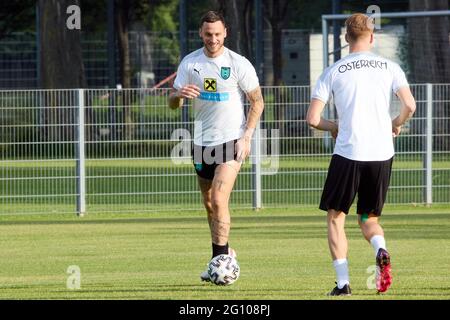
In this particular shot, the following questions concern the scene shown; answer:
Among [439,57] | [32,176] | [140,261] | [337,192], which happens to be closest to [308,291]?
[337,192]

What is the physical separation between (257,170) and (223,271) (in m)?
11.0

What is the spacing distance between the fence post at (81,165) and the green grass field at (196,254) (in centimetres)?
23

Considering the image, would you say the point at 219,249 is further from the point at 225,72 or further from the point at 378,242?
the point at 378,242

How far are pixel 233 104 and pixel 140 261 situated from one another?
301cm

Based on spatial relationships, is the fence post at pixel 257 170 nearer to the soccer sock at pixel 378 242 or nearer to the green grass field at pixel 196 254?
the green grass field at pixel 196 254

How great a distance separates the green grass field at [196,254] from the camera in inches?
505

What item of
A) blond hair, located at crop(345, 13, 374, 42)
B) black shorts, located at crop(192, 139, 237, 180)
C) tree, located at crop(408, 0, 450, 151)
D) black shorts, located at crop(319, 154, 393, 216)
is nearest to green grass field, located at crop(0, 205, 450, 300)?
black shorts, located at crop(319, 154, 393, 216)

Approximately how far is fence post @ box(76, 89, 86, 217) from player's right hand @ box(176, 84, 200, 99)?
9.73m

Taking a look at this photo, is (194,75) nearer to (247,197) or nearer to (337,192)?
Answer: (337,192)

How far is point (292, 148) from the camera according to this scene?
2470cm

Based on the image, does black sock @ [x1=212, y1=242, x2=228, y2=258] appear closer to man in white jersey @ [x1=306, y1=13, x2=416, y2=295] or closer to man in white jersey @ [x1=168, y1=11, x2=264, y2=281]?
man in white jersey @ [x1=168, y1=11, x2=264, y2=281]

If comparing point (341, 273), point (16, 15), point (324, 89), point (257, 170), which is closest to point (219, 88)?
point (324, 89)

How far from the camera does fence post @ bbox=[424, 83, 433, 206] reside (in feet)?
80.5

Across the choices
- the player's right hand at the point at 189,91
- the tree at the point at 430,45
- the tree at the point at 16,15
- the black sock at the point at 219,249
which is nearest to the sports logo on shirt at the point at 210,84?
the player's right hand at the point at 189,91
